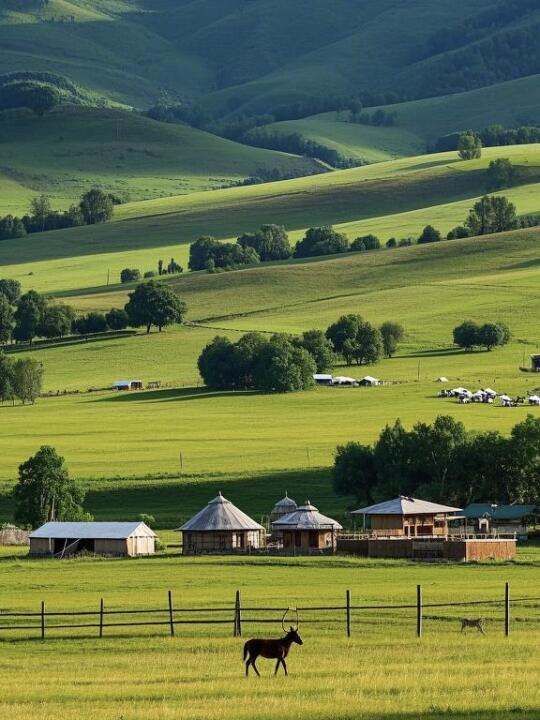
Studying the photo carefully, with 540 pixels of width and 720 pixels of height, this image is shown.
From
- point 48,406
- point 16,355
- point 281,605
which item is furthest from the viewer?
point 16,355

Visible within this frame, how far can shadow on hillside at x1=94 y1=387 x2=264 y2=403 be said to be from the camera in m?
132

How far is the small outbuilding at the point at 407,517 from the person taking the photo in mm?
79750

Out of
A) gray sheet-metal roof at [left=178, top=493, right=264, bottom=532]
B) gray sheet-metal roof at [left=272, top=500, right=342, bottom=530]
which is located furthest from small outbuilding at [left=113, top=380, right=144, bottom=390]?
gray sheet-metal roof at [left=272, top=500, right=342, bottom=530]

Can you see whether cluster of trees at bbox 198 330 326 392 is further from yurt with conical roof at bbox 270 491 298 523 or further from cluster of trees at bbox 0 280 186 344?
yurt with conical roof at bbox 270 491 298 523

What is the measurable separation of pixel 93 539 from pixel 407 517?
14049 mm

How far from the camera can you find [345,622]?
43656mm

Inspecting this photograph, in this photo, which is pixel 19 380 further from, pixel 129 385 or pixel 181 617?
pixel 181 617

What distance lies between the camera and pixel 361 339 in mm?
151250

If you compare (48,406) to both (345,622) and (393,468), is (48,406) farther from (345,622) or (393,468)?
(345,622)

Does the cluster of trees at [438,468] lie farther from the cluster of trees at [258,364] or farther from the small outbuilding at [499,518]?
the cluster of trees at [258,364]

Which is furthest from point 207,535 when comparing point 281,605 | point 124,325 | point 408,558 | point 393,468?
point 124,325

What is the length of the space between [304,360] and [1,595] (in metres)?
82.8

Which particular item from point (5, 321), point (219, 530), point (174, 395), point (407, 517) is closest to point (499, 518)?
point (407, 517)

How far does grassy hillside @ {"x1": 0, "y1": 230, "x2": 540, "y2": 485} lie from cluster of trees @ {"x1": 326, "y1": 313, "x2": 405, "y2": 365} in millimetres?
1600
